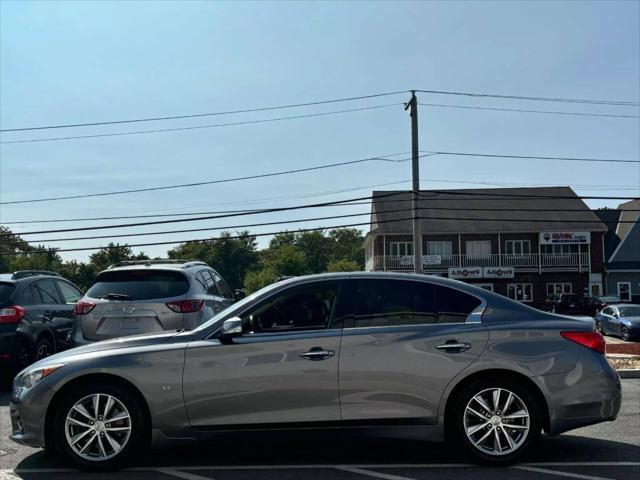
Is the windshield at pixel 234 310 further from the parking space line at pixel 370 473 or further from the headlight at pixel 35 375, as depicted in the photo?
the parking space line at pixel 370 473

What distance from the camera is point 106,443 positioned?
5.34 m

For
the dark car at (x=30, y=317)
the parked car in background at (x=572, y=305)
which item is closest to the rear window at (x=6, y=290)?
the dark car at (x=30, y=317)

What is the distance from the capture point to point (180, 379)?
5316mm

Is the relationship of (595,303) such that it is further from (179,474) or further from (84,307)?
(179,474)

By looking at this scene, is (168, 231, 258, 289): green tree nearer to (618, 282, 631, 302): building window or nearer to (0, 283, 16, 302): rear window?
(618, 282, 631, 302): building window

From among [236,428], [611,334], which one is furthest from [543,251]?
[236,428]

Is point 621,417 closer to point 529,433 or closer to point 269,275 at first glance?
point 529,433

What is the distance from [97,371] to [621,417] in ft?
19.2

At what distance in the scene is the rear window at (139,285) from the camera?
8.27 metres

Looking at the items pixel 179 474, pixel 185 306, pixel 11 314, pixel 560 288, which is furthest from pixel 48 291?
pixel 560 288

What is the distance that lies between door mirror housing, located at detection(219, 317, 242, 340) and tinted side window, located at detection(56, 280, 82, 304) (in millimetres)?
6770

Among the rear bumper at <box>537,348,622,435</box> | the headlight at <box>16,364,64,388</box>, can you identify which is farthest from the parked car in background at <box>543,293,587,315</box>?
the headlight at <box>16,364,64,388</box>

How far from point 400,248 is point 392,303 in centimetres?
5025

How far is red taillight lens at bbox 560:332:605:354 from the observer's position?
17.9 ft
